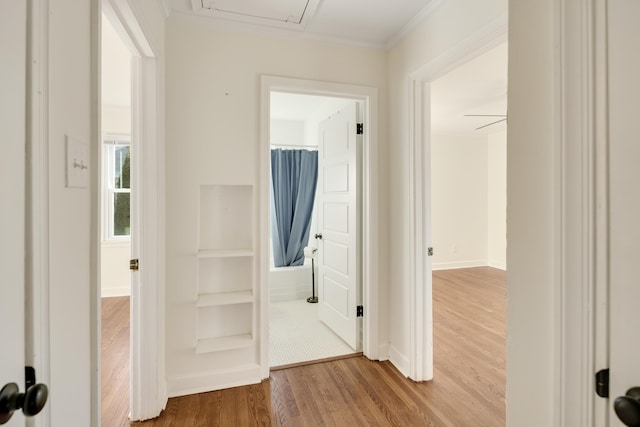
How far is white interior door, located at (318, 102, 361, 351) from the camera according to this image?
265 cm

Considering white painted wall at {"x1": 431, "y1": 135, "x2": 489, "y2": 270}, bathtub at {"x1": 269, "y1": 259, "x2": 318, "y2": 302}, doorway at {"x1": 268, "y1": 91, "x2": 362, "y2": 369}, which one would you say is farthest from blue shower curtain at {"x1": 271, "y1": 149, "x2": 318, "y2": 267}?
white painted wall at {"x1": 431, "y1": 135, "x2": 489, "y2": 270}

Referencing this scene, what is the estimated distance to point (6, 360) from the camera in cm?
57

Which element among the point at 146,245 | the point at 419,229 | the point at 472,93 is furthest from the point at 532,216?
the point at 472,93

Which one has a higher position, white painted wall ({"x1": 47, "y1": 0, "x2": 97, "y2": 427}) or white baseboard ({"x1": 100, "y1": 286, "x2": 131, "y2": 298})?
white painted wall ({"x1": 47, "y1": 0, "x2": 97, "y2": 427})

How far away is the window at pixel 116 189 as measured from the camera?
14.1 ft

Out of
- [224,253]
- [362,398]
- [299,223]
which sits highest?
[299,223]

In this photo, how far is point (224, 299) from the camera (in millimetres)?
2111

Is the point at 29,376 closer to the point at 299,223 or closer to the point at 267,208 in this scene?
the point at 267,208

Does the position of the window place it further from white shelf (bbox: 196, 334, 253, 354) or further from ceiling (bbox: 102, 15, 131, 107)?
white shelf (bbox: 196, 334, 253, 354)

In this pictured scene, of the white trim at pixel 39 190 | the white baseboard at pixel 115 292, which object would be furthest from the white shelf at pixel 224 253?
the white baseboard at pixel 115 292

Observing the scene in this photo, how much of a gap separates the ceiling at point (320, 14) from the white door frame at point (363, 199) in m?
0.36

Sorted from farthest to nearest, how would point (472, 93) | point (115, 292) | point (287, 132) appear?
point (287, 132) → point (115, 292) → point (472, 93)

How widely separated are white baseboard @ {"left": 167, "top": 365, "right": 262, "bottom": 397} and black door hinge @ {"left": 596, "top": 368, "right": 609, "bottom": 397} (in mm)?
2012

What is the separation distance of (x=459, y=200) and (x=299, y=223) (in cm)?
344
